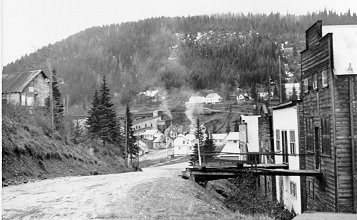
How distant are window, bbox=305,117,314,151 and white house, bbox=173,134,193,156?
8.86 ft

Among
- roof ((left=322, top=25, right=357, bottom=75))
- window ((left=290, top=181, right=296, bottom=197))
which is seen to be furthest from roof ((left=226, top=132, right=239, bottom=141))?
roof ((left=322, top=25, right=357, bottom=75))

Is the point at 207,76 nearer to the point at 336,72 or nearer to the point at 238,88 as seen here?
the point at 238,88

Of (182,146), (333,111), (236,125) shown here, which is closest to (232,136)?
(236,125)

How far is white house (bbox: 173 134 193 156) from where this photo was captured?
8.71m

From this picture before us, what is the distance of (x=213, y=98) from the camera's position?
8156 millimetres

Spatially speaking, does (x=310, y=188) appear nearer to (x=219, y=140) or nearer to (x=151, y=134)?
(x=219, y=140)

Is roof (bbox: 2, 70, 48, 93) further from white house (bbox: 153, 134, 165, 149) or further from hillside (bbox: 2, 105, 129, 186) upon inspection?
white house (bbox: 153, 134, 165, 149)

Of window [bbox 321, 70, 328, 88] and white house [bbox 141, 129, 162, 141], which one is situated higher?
window [bbox 321, 70, 328, 88]

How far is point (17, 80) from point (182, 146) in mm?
3768

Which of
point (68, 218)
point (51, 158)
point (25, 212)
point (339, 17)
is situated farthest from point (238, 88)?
point (51, 158)

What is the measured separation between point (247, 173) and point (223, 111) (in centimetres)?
159

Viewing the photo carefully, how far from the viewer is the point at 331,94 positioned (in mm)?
7336

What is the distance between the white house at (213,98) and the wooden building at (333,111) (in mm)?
2067

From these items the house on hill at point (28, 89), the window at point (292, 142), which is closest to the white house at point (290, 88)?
the window at point (292, 142)
